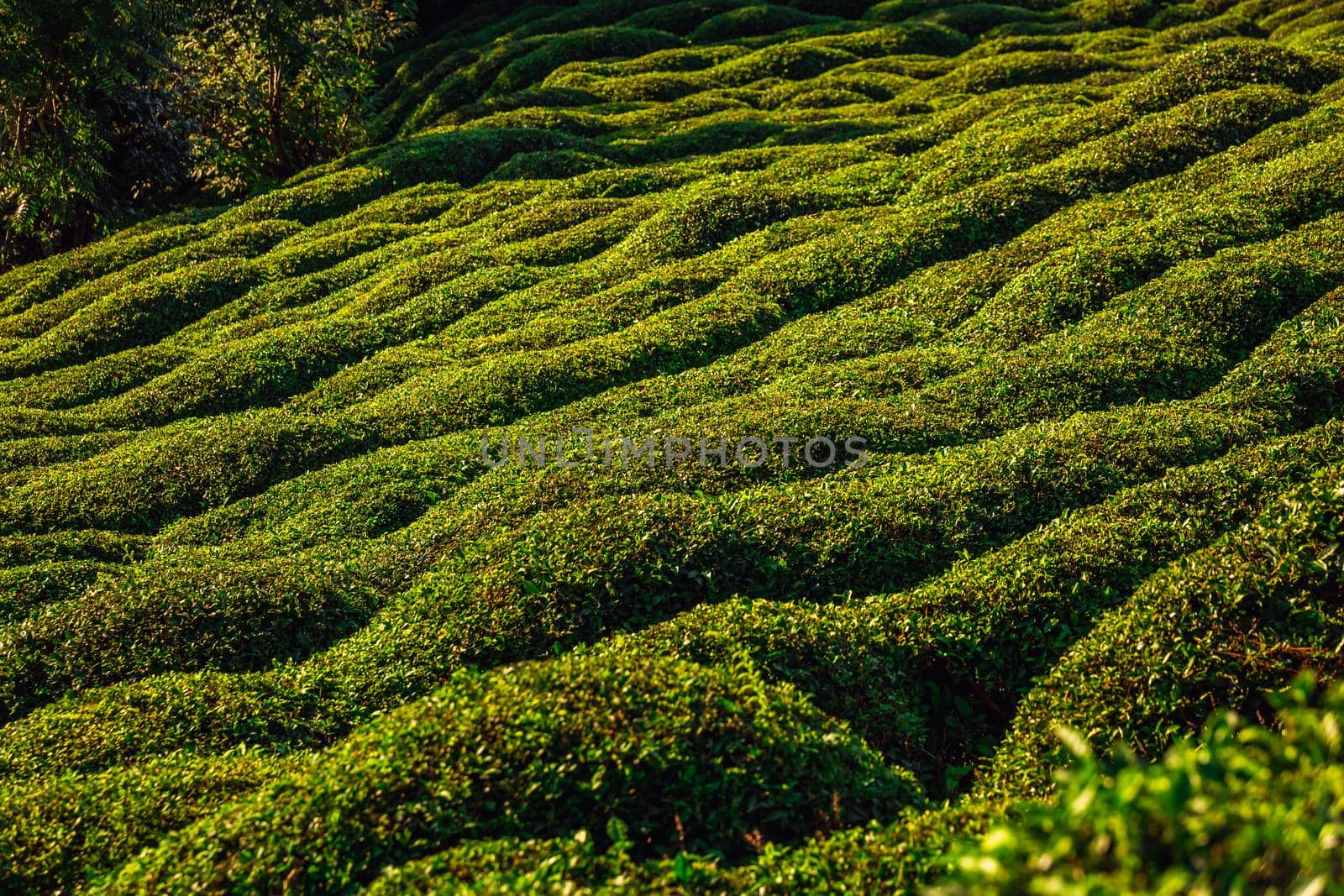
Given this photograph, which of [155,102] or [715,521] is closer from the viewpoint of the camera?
[715,521]

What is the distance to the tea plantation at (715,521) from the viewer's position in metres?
7.66

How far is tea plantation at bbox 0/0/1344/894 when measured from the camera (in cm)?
766

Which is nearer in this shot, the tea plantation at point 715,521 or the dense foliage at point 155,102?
the tea plantation at point 715,521

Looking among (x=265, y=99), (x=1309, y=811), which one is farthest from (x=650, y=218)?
(x=1309, y=811)

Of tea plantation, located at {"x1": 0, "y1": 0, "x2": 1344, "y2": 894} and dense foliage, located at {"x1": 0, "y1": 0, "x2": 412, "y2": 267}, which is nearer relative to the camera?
tea plantation, located at {"x1": 0, "y1": 0, "x2": 1344, "y2": 894}

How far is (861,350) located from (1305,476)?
8.59 meters

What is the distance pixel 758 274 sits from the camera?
23.8 meters

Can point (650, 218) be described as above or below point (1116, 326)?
above

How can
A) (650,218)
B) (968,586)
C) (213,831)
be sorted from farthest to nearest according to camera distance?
(650,218), (968,586), (213,831)

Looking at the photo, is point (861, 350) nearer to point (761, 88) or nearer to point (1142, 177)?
point (1142, 177)

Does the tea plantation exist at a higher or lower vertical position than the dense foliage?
lower

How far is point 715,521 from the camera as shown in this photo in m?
13.1

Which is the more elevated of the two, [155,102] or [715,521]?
[155,102]

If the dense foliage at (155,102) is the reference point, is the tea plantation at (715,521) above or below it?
below
